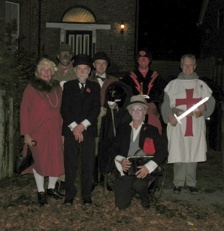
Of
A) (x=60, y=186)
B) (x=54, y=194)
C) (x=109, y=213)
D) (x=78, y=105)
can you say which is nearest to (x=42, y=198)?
(x=54, y=194)

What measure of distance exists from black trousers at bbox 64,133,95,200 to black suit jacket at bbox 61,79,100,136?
13 cm

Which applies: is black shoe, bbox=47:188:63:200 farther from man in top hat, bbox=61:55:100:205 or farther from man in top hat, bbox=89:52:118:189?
man in top hat, bbox=89:52:118:189

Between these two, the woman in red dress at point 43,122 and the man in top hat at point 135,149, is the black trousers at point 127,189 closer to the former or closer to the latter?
the man in top hat at point 135,149

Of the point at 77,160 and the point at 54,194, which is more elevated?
the point at 77,160

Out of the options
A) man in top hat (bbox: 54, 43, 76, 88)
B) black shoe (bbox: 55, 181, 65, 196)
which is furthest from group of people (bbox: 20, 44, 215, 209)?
man in top hat (bbox: 54, 43, 76, 88)

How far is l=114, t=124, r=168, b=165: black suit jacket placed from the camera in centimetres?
621

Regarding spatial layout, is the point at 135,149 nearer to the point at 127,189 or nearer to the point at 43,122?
the point at 127,189

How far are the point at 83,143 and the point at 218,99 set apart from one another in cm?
492

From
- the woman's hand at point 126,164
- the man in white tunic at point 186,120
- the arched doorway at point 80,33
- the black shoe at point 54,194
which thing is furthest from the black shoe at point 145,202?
the arched doorway at point 80,33

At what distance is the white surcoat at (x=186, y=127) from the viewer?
6789mm

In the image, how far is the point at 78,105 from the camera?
6160 mm

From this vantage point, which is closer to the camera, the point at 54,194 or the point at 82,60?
the point at 82,60

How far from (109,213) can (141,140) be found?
1007mm

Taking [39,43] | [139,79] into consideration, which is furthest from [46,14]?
[139,79]
